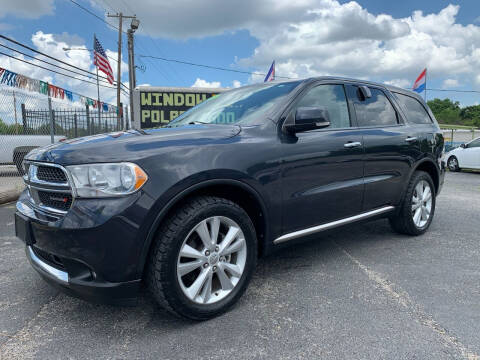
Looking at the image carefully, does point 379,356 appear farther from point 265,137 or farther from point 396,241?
point 396,241

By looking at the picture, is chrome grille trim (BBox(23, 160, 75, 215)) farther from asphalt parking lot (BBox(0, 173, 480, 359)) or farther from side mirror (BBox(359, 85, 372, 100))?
side mirror (BBox(359, 85, 372, 100))

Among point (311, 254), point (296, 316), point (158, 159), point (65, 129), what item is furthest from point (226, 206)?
point (65, 129)

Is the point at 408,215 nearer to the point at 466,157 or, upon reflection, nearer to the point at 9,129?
the point at 466,157

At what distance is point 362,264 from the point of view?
344cm

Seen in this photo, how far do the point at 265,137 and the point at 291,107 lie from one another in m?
0.42

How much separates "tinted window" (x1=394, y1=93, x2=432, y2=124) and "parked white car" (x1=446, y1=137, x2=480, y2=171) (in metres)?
9.52

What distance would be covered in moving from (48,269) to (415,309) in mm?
2463

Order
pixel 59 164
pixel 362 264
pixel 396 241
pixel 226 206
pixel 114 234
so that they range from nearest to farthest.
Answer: pixel 114 234 → pixel 59 164 → pixel 226 206 → pixel 362 264 → pixel 396 241

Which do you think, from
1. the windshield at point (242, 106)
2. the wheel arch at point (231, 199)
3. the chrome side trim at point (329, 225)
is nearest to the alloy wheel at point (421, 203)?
the chrome side trim at point (329, 225)

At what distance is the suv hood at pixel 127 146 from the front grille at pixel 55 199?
0.19 meters

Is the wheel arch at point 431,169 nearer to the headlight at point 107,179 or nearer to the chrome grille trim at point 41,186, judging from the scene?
the headlight at point 107,179

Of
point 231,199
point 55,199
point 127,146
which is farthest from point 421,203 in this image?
point 55,199

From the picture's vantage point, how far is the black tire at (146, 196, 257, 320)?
6.99 ft

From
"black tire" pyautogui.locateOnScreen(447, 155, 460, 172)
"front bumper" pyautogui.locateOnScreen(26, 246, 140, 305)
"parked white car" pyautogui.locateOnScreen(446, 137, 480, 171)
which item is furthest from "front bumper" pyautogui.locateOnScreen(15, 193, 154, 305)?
"black tire" pyautogui.locateOnScreen(447, 155, 460, 172)
